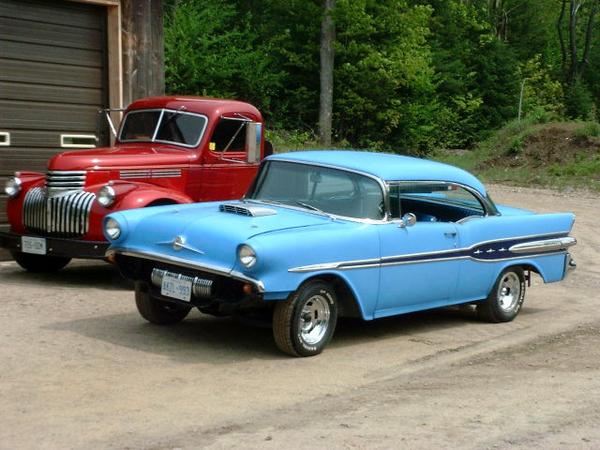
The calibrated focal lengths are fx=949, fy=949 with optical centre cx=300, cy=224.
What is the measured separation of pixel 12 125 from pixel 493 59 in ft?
135

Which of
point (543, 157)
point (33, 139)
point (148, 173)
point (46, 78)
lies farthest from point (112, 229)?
point (543, 157)

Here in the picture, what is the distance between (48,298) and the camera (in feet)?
31.5

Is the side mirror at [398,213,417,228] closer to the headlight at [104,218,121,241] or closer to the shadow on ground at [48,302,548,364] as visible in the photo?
the shadow on ground at [48,302,548,364]

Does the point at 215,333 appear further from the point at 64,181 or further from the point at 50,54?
the point at 50,54

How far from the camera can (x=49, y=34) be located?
1300 centimetres

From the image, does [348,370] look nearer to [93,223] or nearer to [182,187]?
[93,223]

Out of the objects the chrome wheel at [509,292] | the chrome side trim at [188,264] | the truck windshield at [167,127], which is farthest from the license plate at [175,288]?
the truck windshield at [167,127]

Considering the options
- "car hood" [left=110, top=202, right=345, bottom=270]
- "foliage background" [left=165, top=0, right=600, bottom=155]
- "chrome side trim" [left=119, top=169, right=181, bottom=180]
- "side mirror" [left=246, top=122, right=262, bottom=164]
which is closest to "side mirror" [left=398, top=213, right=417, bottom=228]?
"car hood" [left=110, top=202, right=345, bottom=270]

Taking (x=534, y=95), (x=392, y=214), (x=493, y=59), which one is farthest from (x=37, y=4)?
(x=534, y=95)

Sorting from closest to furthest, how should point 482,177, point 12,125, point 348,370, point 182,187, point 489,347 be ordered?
point 348,370, point 489,347, point 182,187, point 12,125, point 482,177

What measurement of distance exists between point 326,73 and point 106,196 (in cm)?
2652

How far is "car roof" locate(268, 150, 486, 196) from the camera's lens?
8164mm

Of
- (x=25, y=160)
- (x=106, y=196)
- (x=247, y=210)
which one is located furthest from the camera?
(x=25, y=160)

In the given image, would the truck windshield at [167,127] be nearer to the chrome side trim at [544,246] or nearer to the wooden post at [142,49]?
the wooden post at [142,49]
